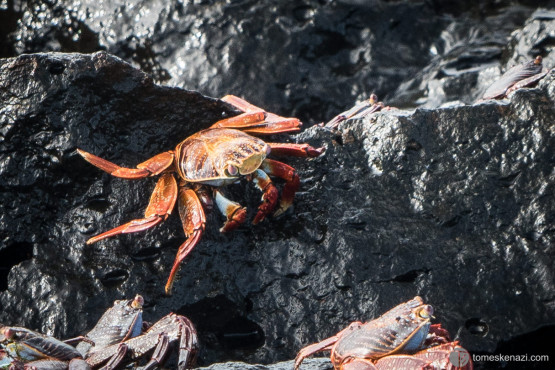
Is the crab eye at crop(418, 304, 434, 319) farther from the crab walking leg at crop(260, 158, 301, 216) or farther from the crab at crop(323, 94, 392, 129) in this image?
the crab at crop(323, 94, 392, 129)

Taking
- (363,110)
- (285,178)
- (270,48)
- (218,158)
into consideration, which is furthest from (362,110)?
(270,48)

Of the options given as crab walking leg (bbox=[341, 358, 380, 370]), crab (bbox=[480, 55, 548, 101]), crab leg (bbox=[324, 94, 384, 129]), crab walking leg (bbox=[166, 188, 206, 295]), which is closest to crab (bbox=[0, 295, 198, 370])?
crab walking leg (bbox=[166, 188, 206, 295])

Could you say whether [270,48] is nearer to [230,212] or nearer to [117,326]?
[230,212]

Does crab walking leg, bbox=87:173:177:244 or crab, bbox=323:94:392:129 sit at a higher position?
crab, bbox=323:94:392:129

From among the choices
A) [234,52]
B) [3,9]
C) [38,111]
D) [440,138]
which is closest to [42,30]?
[3,9]

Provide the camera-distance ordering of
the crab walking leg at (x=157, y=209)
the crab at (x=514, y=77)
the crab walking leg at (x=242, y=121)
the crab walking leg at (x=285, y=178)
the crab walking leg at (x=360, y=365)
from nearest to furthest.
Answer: the crab walking leg at (x=360, y=365) < the crab walking leg at (x=157, y=209) < the crab walking leg at (x=285, y=178) < the crab walking leg at (x=242, y=121) < the crab at (x=514, y=77)

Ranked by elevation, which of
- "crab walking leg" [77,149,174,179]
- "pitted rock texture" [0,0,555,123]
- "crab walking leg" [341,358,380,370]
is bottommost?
"crab walking leg" [341,358,380,370]

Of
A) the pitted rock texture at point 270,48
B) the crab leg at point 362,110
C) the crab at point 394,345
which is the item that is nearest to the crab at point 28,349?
the crab at point 394,345

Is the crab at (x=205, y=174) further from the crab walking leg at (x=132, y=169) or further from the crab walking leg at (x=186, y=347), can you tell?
the crab walking leg at (x=186, y=347)
